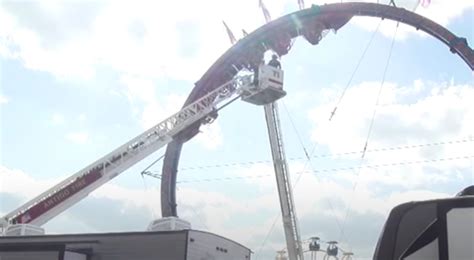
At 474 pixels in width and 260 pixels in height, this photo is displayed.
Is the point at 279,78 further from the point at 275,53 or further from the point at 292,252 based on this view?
the point at 292,252

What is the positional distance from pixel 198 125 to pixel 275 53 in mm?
6490

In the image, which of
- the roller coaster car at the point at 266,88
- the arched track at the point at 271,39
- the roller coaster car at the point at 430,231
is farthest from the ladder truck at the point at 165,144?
the roller coaster car at the point at 430,231

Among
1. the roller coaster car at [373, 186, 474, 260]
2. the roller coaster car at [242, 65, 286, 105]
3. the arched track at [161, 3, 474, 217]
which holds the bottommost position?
the roller coaster car at [373, 186, 474, 260]

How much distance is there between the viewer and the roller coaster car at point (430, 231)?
13.0 feet

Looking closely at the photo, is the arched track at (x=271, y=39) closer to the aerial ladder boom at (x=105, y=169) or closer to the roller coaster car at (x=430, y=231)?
the aerial ladder boom at (x=105, y=169)

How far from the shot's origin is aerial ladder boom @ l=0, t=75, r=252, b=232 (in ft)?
87.8

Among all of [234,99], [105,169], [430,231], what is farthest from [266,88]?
[430,231]

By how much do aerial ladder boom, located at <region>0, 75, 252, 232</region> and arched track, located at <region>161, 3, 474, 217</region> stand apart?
2092 mm

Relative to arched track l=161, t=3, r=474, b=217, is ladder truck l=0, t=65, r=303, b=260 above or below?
below

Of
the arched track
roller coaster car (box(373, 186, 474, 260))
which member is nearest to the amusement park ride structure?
the arched track

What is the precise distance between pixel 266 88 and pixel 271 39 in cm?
497

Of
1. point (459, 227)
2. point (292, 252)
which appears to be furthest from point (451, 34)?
point (459, 227)

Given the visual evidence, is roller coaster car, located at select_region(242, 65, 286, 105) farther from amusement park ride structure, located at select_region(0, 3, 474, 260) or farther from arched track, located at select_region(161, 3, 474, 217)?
arched track, located at select_region(161, 3, 474, 217)

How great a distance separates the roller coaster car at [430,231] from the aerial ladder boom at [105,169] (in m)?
24.9
